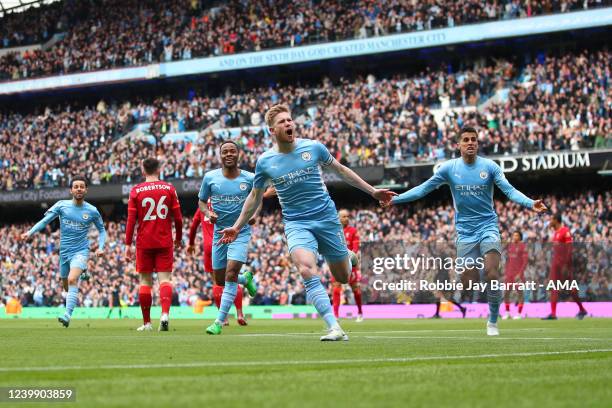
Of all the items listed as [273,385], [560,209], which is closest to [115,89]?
[560,209]

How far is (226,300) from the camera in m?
14.3

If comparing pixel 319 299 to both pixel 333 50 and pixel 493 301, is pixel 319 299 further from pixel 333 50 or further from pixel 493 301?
pixel 333 50

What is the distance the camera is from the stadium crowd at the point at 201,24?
43781mm

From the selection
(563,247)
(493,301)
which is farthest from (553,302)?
(493,301)

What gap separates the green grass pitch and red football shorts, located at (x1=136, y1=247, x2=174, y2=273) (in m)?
4.78

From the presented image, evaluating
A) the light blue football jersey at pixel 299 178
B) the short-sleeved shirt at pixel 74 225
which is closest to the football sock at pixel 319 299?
the light blue football jersey at pixel 299 178

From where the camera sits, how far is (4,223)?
55844mm

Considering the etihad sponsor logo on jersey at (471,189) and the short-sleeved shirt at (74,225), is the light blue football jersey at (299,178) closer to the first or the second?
the etihad sponsor logo on jersey at (471,189)

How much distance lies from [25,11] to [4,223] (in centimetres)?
1445

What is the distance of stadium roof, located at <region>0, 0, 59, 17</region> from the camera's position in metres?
61.6

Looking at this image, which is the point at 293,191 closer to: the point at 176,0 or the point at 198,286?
the point at 198,286

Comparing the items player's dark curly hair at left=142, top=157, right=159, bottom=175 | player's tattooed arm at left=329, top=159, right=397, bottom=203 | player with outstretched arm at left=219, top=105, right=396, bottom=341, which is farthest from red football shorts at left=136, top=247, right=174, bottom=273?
player's tattooed arm at left=329, top=159, right=397, bottom=203

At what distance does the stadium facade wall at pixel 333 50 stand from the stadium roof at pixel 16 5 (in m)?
7.39

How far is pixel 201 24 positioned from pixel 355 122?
46.5 feet
